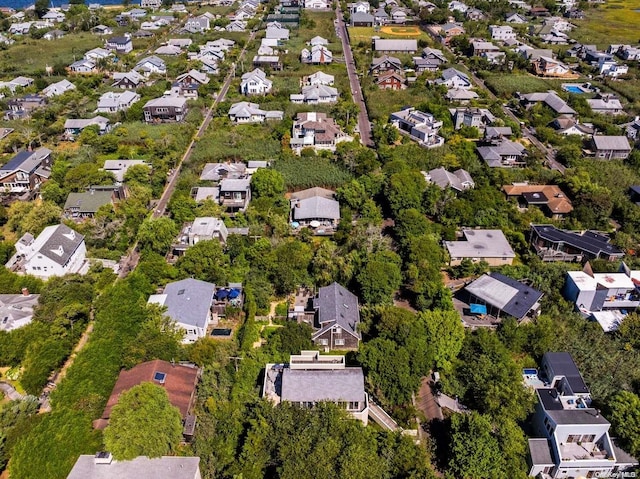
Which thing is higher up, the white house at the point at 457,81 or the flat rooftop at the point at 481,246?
the flat rooftop at the point at 481,246

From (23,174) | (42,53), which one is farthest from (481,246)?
(42,53)

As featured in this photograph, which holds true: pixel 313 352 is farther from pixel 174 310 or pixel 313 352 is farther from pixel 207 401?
pixel 174 310

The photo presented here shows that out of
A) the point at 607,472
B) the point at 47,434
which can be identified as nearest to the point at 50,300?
the point at 47,434

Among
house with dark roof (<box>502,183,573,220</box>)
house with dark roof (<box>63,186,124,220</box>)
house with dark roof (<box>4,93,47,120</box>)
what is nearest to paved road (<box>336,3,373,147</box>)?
house with dark roof (<box>502,183,573,220</box>)

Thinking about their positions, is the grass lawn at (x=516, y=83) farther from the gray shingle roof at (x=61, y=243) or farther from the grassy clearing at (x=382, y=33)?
the gray shingle roof at (x=61, y=243)

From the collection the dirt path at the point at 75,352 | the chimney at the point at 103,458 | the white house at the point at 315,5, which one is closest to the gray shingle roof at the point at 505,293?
the chimney at the point at 103,458

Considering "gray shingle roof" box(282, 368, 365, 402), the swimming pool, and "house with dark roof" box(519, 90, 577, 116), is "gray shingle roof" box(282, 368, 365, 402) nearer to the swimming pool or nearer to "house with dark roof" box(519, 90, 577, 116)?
"house with dark roof" box(519, 90, 577, 116)

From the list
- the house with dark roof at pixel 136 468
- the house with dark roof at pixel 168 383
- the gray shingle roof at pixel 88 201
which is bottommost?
the gray shingle roof at pixel 88 201
